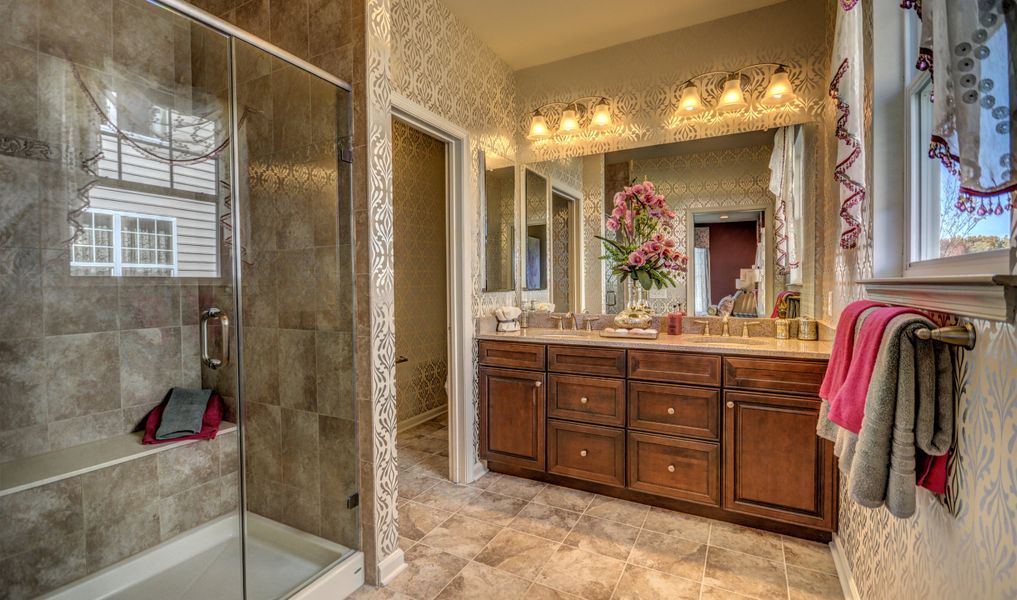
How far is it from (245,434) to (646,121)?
9.29 ft

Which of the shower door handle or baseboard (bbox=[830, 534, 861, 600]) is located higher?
the shower door handle

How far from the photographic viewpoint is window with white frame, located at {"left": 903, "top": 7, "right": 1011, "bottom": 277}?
37.1 inches

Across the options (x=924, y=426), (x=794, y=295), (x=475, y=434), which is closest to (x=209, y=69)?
(x=475, y=434)

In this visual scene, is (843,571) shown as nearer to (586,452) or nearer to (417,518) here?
(586,452)

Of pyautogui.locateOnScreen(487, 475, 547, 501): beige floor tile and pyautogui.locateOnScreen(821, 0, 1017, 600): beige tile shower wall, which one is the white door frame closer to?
pyautogui.locateOnScreen(487, 475, 547, 501): beige floor tile

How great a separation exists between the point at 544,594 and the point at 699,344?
53.4 inches

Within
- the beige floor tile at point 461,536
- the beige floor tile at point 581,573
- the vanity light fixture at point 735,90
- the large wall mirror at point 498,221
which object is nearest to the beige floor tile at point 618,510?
the beige floor tile at point 581,573

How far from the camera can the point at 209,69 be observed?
70.6 inches

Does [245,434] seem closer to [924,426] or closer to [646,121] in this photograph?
[924,426]

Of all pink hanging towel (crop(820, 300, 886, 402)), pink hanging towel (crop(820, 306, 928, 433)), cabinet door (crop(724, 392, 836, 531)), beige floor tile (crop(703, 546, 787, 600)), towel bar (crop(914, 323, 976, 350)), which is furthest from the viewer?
cabinet door (crop(724, 392, 836, 531))

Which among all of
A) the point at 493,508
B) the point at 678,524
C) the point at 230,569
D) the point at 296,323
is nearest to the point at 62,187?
the point at 296,323

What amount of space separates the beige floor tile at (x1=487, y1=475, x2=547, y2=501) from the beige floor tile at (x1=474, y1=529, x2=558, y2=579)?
397 millimetres

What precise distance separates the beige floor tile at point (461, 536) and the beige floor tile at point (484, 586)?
0.41 feet

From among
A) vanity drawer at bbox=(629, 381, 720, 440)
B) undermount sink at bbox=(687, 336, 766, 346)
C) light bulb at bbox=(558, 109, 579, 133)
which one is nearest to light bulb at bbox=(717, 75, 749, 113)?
light bulb at bbox=(558, 109, 579, 133)
